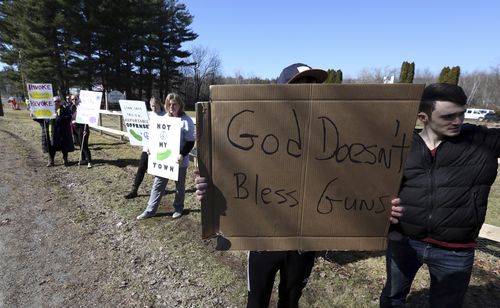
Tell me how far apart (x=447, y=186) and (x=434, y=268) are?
0.56 meters

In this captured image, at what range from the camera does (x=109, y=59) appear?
3781cm

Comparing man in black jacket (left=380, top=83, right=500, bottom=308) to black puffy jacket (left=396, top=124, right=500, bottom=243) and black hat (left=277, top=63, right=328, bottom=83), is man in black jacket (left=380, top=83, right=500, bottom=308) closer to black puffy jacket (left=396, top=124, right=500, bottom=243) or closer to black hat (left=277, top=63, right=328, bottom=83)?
black puffy jacket (left=396, top=124, right=500, bottom=243)

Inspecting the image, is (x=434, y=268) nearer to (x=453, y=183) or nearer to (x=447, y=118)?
(x=453, y=183)

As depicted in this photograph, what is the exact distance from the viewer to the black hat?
1.80m

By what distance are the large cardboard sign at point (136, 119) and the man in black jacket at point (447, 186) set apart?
699cm

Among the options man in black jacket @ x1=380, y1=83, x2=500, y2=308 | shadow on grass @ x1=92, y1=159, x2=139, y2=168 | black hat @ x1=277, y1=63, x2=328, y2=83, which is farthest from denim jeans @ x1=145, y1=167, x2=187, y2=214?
shadow on grass @ x1=92, y1=159, x2=139, y2=168

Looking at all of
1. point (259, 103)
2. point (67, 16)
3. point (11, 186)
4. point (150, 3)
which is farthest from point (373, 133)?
point (150, 3)

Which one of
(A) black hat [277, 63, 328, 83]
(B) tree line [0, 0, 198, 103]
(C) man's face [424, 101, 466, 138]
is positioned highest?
(B) tree line [0, 0, 198, 103]

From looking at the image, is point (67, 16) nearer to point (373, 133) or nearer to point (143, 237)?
point (143, 237)

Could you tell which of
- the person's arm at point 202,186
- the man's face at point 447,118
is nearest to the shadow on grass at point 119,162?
the person's arm at point 202,186

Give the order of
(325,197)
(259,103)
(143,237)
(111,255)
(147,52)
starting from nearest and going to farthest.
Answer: (259,103) → (325,197) → (111,255) → (143,237) → (147,52)

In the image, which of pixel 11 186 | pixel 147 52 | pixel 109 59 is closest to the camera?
pixel 11 186

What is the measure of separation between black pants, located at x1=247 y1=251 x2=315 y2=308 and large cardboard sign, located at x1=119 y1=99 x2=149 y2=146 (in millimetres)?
6488

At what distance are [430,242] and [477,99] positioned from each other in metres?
113
